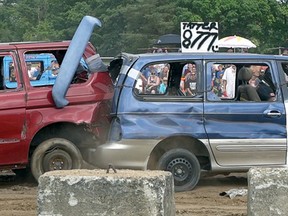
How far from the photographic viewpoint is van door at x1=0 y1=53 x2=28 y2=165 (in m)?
10.0

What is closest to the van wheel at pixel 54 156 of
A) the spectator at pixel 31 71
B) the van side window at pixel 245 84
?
the spectator at pixel 31 71

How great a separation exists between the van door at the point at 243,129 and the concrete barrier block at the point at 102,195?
378 cm

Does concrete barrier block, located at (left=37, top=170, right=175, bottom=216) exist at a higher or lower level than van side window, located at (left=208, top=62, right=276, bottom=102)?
lower

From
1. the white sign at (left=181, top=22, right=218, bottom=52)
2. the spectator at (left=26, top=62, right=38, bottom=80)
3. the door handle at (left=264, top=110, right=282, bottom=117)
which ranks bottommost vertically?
the door handle at (left=264, top=110, right=282, bottom=117)

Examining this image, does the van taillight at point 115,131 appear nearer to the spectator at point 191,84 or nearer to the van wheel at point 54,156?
the van wheel at point 54,156

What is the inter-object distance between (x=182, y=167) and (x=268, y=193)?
3393 millimetres

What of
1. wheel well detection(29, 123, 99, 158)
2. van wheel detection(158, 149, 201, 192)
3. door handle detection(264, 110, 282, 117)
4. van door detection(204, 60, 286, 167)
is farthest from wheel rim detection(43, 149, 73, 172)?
door handle detection(264, 110, 282, 117)

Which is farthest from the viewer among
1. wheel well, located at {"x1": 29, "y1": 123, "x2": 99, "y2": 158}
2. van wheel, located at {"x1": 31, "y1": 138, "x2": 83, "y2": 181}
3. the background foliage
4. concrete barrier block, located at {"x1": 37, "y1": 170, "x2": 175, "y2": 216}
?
the background foliage

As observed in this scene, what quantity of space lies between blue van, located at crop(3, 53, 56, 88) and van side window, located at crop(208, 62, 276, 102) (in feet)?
7.60

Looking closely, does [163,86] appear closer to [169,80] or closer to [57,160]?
[169,80]

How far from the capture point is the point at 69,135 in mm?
10547

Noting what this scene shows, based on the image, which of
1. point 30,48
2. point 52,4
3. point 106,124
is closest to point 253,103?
point 106,124

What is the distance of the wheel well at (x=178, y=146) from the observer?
10.0 meters

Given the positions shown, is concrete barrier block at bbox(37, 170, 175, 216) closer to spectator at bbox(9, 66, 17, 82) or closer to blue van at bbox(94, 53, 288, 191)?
blue van at bbox(94, 53, 288, 191)
